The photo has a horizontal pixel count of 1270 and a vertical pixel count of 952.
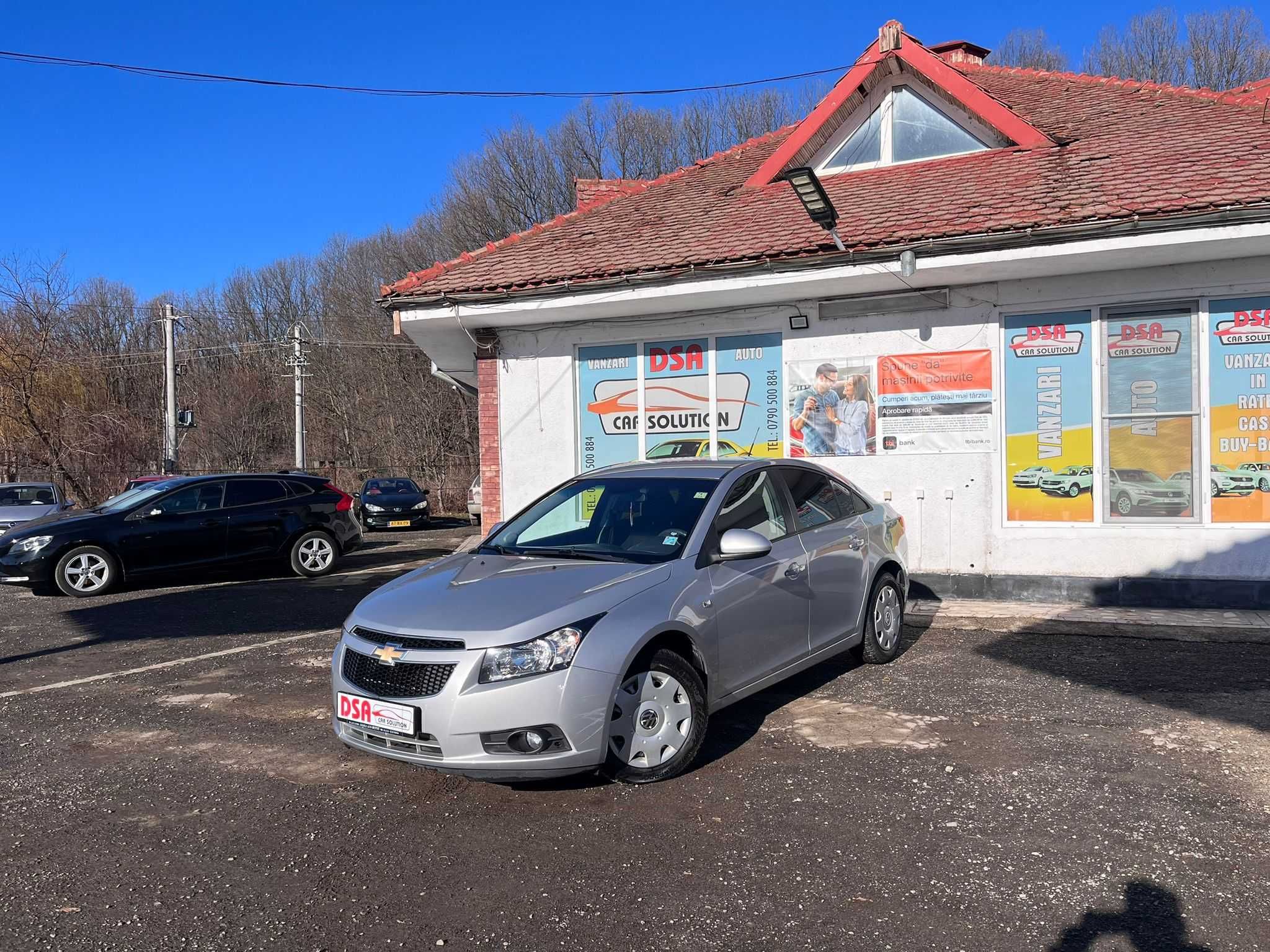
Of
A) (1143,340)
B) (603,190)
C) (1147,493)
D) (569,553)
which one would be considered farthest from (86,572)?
(1143,340)

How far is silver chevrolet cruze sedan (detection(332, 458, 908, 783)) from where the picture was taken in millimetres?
4312

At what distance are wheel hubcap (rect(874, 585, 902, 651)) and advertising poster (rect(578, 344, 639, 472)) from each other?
4.55 meters

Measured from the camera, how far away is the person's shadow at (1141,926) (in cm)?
320

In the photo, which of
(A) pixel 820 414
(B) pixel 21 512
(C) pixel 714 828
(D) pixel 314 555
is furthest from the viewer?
(B) pixel 21 512

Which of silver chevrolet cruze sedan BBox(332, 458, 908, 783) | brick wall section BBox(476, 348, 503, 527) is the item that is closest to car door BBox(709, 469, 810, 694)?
silver chevrolet cruze sedan BBox(332, 458, 908, 783)

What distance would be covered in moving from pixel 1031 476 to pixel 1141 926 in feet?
22.4

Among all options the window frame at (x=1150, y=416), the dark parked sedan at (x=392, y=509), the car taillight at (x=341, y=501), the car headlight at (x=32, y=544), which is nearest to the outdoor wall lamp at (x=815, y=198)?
the window frame at (x=1150, y=416)

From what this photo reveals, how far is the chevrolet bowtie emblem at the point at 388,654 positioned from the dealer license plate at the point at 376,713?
0.58 feet

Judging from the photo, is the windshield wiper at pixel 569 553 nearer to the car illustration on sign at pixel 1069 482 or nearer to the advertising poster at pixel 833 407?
the advertising poster at pixel 833 407

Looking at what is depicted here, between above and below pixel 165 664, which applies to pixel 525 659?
above

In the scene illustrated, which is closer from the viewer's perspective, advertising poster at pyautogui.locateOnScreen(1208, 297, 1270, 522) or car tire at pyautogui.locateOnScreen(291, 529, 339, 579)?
advertising poster at pyautogui.locateOnScreen(1208, 297, 1270, 522)

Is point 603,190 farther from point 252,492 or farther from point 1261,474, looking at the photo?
point 1261,474

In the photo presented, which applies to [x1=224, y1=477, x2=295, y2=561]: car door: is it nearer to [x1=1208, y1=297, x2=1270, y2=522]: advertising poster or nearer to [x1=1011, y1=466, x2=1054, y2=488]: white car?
[x1=1011, y1=466, x2=1054, y2=488]: white car

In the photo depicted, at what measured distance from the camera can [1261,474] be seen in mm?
8898
